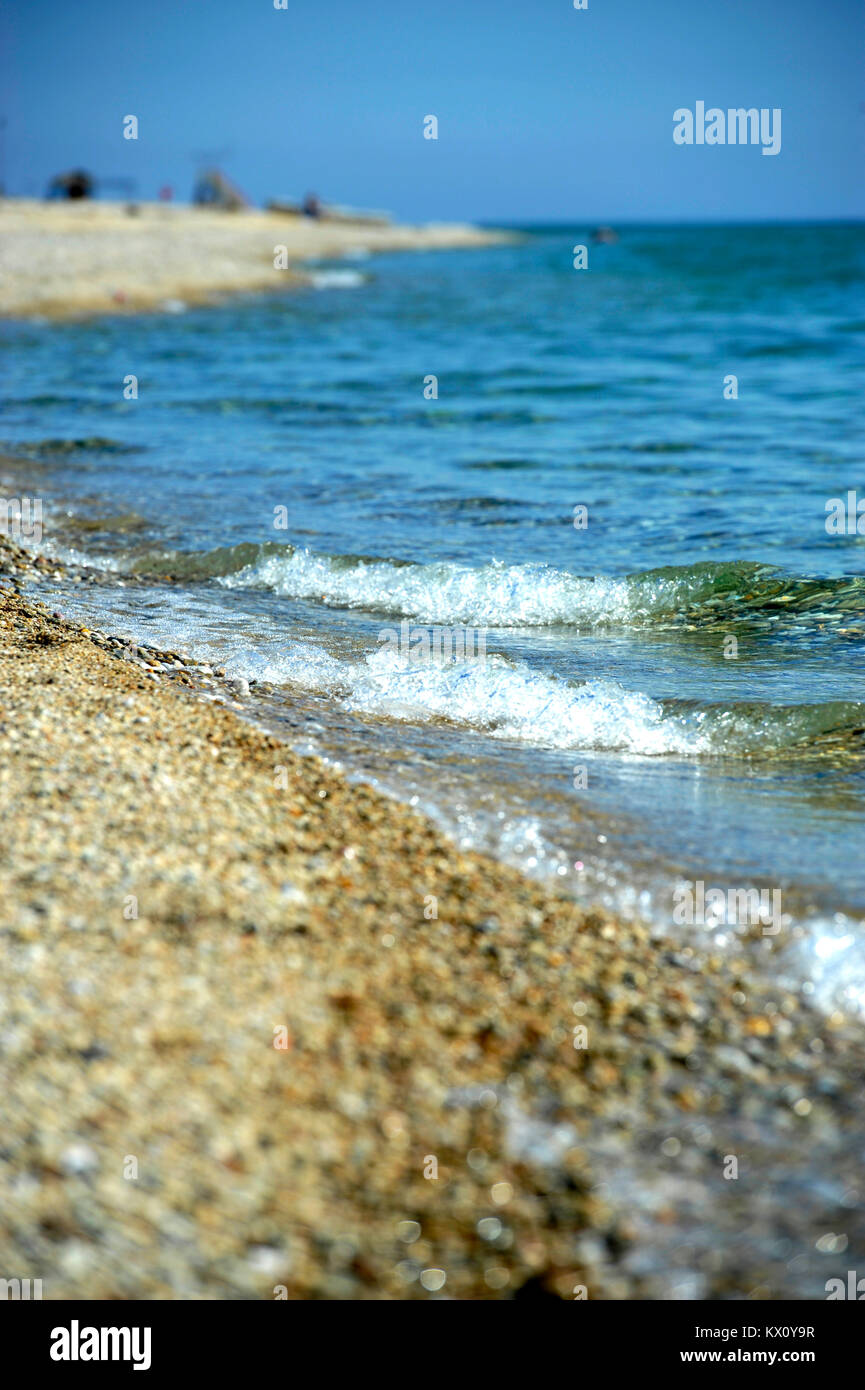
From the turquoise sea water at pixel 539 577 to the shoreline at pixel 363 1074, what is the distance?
20.8 inches

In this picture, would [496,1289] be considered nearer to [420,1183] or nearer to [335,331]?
[420,1183]

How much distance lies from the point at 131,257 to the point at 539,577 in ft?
128

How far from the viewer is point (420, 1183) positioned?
3.18 meters

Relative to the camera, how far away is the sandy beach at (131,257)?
105 ft

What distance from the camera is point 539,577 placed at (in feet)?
29.6

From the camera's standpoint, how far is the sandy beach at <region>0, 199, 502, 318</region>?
1264 inches

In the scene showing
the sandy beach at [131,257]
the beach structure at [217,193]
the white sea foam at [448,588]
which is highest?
the beach structure at [217,193]

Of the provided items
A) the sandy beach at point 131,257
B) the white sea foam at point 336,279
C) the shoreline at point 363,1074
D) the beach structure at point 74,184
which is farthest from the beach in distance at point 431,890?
the beach structure at point 74,184

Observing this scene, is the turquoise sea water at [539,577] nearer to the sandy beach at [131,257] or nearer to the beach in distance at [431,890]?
the beach in distance at [431,890]

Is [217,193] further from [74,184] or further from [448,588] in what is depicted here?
[448,588]

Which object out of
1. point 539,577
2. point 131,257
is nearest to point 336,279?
point 131,257

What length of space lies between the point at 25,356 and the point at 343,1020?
72.2 ft

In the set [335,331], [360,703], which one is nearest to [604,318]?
[335,331]

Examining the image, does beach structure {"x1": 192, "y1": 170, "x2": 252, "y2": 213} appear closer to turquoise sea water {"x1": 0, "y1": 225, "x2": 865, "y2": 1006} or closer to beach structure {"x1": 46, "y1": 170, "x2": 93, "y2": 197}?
beach structure {"x1": 46, "y1": 170, "x2": 93, "y2": 197}
